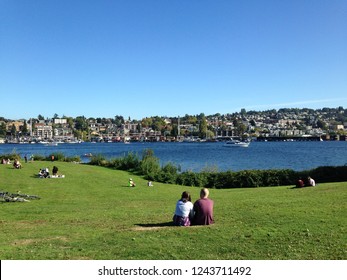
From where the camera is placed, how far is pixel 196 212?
39.8 feet

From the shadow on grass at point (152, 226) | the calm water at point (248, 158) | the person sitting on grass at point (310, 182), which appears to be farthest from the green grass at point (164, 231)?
the calm water at point (248, 158)

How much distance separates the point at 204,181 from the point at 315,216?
1941 centimetres

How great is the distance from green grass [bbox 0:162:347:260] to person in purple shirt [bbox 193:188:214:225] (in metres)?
0.34

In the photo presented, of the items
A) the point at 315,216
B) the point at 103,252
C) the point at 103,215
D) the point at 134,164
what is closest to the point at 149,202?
the point at 103,215

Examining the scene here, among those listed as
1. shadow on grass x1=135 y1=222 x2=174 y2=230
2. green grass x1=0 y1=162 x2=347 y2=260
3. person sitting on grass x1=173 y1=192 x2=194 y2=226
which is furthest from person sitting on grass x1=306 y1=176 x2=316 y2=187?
person sitting on grass x1=173 y1=192 x2=194 y2=226

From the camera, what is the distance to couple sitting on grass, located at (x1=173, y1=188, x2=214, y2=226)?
1198cm

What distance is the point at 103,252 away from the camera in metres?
9.18

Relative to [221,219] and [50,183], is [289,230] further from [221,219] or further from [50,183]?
[50,183]

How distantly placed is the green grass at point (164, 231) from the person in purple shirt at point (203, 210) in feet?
1.13

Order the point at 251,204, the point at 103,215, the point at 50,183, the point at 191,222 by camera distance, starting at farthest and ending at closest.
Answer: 1. the point at 50,183
2. the point at 251,204
3. the point at 103,215
4. the point at 191,222

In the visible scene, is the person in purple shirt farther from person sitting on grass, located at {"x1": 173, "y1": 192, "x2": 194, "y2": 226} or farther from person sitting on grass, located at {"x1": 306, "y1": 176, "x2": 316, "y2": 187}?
person sitting on grass, located at {"x1": 306, "y1": 176, "x2": 316, "y2": 187}

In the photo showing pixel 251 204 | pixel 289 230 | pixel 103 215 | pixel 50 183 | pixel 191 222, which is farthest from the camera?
pixel 50 183

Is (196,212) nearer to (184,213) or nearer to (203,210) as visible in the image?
(203,210)

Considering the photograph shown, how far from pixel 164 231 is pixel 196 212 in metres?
1.27
